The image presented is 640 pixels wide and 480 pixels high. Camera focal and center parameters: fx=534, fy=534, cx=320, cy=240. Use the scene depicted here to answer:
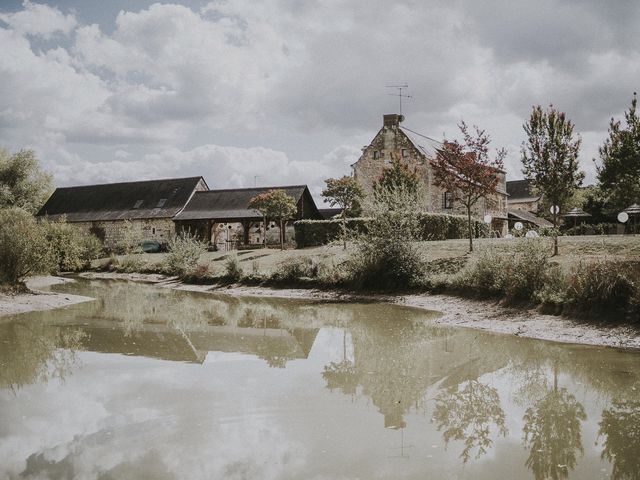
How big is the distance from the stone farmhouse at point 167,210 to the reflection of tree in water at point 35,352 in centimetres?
2823

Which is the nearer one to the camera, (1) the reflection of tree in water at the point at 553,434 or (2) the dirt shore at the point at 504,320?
(1) the reflection of tree in water at the point at 553,434

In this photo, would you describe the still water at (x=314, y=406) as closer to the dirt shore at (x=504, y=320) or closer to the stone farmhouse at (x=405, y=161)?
the dirt shore at (x=504, y=320)

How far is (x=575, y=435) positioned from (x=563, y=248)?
16.3 m

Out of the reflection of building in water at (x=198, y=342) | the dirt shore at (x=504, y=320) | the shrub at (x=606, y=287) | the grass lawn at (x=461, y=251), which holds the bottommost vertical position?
the reflection of building in water at (x=198, y=342)

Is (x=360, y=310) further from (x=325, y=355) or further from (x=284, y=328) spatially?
(x=325, y=355)

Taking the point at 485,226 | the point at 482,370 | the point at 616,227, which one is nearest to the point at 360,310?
the point at 482,370

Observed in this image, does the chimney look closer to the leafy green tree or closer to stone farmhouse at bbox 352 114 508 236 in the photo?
stone farmhouse at bbox 352 114 508 236

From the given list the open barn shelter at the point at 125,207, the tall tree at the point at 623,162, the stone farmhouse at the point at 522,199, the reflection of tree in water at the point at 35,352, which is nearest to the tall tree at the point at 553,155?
the tall tree at the point at 623,162

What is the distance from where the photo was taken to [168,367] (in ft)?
31.1

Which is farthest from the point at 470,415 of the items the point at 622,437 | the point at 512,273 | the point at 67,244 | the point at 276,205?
the point at 67,244

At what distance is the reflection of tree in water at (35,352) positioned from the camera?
8867 millimetres

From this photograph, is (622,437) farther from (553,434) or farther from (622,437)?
(553,434)

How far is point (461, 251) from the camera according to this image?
77.1 ft

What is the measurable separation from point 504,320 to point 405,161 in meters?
28.2
